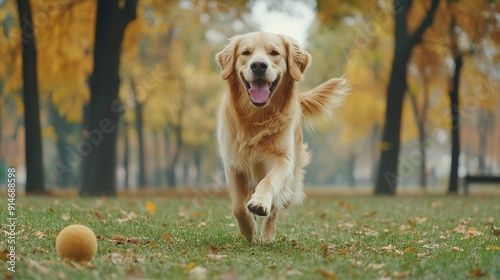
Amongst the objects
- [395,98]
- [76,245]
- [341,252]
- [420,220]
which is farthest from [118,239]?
[395,98]

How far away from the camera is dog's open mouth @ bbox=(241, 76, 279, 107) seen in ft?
18.4

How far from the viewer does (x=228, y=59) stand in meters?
6.01

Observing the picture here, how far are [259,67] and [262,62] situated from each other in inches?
1.9

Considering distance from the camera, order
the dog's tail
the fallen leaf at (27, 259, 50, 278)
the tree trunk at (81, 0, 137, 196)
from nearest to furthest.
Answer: the fallen leaf at (27, 259, 50, 278) → the dog's tail → the tree trunk at (81, 0, 137, 196)

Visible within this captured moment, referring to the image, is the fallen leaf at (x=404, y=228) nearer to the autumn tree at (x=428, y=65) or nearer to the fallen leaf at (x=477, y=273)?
the fallen leaf at (x=477, y=273)

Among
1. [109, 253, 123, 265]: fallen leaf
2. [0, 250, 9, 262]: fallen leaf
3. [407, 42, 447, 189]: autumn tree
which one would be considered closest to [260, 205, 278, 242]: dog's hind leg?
[109, 253, 123, 265]: fallen leaf

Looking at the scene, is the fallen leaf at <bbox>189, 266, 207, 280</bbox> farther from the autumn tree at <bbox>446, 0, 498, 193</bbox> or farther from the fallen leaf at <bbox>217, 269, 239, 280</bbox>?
the autumn tree at <bbox>446, 0, 498, 193</bbox>

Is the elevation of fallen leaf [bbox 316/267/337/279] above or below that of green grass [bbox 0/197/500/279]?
above

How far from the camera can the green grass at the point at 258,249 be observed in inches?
152

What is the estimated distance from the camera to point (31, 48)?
13.6m

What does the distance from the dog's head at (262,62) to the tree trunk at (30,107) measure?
852 cm

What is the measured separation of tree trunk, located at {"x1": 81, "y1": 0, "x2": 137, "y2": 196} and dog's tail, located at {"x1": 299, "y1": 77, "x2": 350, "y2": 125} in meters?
7.65

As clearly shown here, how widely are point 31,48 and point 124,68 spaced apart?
11629 millimetres

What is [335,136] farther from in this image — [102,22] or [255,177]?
[255,177]
